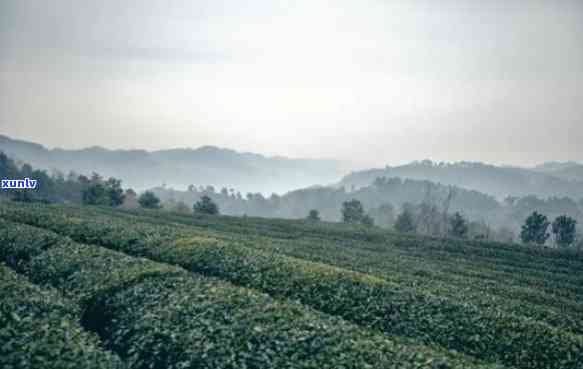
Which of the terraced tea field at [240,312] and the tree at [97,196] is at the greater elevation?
the tree at [97,196]

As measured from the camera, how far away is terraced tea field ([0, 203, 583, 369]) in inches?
756

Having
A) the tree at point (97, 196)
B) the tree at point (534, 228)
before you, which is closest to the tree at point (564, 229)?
the tree at point (534, 228)

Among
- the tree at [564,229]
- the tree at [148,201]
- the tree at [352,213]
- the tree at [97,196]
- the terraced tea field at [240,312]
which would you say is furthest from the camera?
the tree at [352,213]

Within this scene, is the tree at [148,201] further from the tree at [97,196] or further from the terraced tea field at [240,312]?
the terraced tea field at [240,312]

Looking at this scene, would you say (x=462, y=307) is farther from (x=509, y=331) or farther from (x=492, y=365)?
(x=492, y=365)

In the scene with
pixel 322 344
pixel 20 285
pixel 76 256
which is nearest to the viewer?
pixel 322 344

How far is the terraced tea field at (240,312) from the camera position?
756 inches

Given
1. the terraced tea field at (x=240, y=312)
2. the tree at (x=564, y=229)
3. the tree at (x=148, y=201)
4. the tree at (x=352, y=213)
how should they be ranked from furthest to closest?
the tree at (x=352, y=213), the tree at (x=148, y=201), the tree at (x=564, y=229), the terraced tea field at (x=240, y=312)

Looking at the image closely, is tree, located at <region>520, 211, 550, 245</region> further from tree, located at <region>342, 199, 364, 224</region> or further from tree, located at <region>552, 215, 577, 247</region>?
tree, located at <region>342, 199, 364, 224</region>

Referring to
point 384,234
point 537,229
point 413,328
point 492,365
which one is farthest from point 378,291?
point 537,229

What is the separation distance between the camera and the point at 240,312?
74.4ft

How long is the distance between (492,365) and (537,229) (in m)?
100

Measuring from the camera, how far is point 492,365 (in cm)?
2069

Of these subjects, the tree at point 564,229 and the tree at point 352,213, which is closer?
the tree at point 564,229
